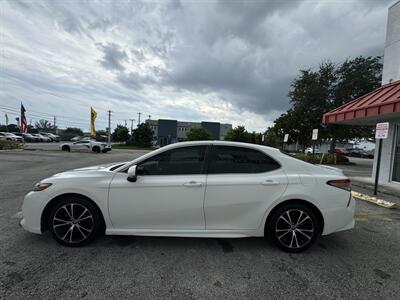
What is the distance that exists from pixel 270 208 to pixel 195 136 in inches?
1668

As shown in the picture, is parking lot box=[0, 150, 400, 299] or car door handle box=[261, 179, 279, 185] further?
car door handle box=[261, 179, 279, 185]

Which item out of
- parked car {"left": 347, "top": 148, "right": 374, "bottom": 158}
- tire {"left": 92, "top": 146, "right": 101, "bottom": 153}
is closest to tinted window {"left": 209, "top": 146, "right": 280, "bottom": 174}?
tire {"left": 92, "top": 146, "right": 101, "bottom": 153}

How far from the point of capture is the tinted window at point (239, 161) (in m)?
3.02

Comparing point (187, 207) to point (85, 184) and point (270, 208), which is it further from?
point (85, 184)

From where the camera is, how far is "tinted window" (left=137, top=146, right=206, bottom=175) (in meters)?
2.99

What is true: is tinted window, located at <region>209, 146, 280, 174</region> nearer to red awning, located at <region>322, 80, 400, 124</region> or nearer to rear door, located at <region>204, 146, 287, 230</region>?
rear door, located at <region>204, 146, 287, 230</region>

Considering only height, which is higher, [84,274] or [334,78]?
[334,78]

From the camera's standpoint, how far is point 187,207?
2883 millimetres

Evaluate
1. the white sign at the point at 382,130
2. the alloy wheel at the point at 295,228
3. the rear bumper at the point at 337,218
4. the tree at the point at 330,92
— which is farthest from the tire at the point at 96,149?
the rear bumper at the point at 337,218

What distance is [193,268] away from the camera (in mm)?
2549

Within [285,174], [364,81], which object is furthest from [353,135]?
[285,174]

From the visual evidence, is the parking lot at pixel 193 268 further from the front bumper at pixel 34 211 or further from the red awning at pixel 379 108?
the red awning at pixel 379 108

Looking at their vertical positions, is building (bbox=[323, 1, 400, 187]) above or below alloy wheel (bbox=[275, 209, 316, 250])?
above

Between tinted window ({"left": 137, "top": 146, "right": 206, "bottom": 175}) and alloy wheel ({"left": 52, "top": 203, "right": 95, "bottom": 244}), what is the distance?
3.21 feet
